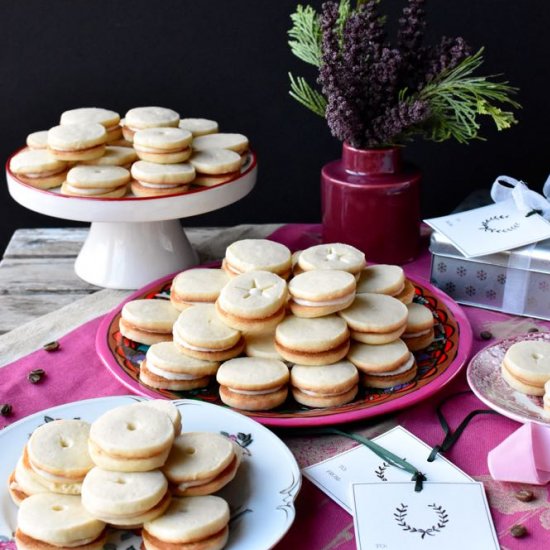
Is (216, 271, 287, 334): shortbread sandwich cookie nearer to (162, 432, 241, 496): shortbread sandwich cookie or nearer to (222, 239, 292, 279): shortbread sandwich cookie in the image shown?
(222, 239, 292, 279): shortbread sandwich cookie

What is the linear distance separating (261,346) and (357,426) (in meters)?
0.17

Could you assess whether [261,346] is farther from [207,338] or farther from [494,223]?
[494,223]

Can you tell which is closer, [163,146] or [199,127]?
[163,146]

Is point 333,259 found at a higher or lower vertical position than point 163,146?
lower

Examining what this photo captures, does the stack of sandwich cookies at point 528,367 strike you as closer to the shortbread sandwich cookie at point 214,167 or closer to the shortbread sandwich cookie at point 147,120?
the shortbread sandwich cookie at point 214,167

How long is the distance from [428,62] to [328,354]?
2.07ft

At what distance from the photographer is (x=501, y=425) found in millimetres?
1126

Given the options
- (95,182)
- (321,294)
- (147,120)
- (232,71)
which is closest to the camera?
(321,294)

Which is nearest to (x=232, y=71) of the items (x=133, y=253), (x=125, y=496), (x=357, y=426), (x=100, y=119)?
(x=100, y=119)

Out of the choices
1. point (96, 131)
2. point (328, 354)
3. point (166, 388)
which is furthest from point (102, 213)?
point (328, 354)

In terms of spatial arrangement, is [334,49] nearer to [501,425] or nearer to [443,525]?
[501,425]

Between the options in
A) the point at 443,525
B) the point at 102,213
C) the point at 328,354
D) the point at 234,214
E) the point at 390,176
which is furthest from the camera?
the point at 234,214

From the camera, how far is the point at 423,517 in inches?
36.7

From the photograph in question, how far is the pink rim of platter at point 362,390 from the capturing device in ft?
3.58
